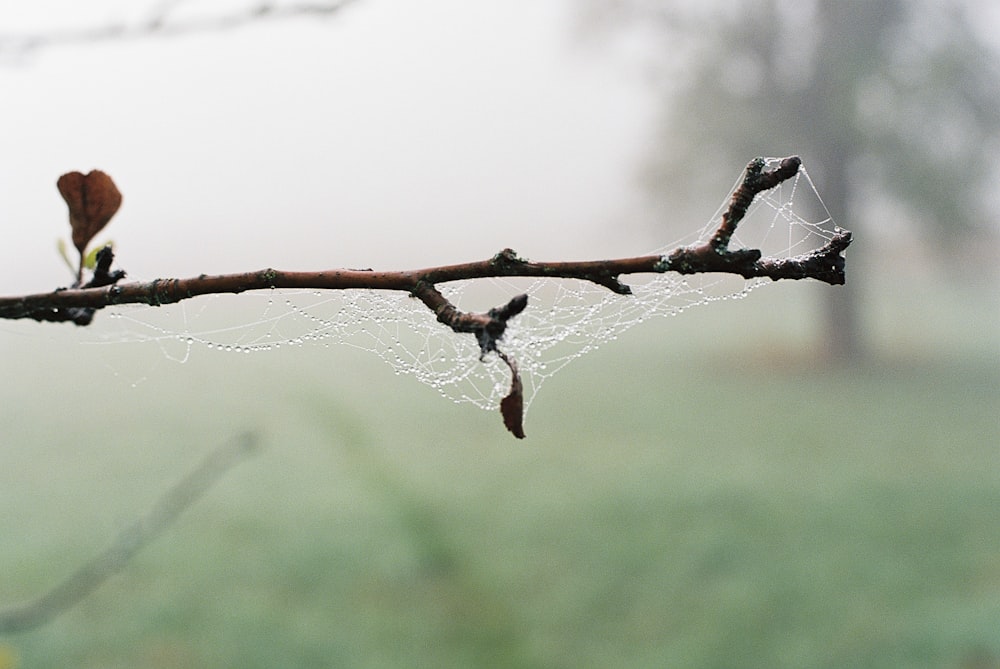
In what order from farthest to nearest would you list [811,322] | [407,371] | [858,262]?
[811,322] → [858,262] → [407,371]

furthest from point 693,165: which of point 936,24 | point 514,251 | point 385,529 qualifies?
point 514,251

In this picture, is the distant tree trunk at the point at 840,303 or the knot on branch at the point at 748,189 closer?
the knot on branch at the point at 748,189

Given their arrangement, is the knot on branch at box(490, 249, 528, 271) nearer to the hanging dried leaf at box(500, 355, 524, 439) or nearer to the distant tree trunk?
the hanging dried leaf at box(500, 355, 524, 439)

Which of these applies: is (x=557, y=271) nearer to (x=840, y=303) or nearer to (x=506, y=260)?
(x=506, y=260)

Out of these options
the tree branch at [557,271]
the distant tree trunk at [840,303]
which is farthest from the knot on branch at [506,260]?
the distant tree trunk at [840,303]

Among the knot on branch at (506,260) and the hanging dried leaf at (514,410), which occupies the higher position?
the knot on branch at (506,260)

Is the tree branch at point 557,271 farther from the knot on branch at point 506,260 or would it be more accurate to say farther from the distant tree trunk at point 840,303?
the distant tree trunk at point 840,303

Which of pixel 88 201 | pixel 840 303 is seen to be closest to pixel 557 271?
pixel 88 201

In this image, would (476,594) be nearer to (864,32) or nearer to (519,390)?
(519,390)
